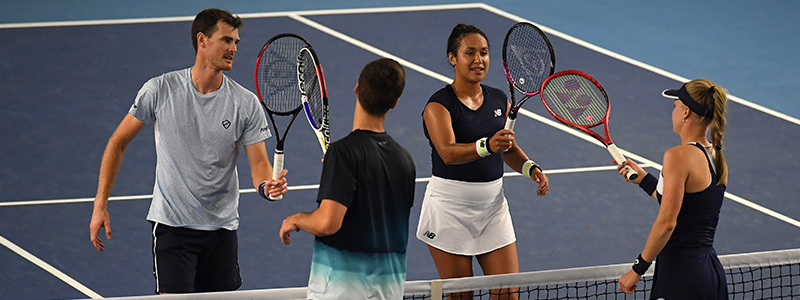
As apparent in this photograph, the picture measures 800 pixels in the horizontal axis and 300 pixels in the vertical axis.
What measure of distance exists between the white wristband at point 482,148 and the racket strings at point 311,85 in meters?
0.82

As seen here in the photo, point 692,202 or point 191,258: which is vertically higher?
point 692,202

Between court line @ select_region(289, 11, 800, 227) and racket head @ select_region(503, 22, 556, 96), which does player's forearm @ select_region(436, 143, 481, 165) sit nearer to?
racket head @ select_region(503, 22, 556, 96)

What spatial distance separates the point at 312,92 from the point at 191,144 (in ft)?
2.27

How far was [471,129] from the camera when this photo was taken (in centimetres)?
487

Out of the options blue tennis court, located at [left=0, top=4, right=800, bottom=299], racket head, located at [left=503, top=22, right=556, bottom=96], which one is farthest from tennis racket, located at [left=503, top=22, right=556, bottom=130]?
blue tennis court, located at [left=0, top=4, right=800, bottom=299]

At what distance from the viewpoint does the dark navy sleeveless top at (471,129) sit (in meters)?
4.87

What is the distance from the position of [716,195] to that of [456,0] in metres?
8.83

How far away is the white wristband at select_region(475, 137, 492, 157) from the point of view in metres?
4.56

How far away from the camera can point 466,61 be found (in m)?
4.88

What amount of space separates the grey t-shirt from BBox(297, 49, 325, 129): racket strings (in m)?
0.34

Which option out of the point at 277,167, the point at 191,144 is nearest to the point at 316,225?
the point at 277,167

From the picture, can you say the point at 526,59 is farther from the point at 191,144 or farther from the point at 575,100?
the point at 191,144

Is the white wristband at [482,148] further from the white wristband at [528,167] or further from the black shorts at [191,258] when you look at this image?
the black shorts at [191,258]

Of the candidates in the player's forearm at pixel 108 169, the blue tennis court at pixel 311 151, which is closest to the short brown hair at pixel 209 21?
the player's forearm at pixel 108 169
